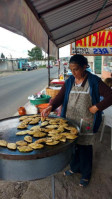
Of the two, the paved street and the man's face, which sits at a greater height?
the man's face

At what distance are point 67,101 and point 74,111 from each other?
6.4 inches

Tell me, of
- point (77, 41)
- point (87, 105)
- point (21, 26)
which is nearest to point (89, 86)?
point (87, 105)

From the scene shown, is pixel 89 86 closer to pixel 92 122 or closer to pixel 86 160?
pixel 92 122

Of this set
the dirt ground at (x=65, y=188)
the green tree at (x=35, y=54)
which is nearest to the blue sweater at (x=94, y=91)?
the dirt ground at (x=65, y=188)

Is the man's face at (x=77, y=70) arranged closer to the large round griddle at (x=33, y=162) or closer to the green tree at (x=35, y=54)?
the large round griddle at (x=33, y=162)

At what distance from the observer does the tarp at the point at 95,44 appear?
718cm

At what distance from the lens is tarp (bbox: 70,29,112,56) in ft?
23.6

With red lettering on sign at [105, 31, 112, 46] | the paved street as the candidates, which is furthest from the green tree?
red lettering on sign at [105, 31, 112, 46]

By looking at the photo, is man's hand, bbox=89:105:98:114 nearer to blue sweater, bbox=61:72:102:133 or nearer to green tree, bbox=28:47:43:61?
blue sweater, bbox=61:72:102:133

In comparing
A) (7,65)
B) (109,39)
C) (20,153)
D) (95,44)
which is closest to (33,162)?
(20,153)

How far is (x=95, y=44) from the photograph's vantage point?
7.36 m

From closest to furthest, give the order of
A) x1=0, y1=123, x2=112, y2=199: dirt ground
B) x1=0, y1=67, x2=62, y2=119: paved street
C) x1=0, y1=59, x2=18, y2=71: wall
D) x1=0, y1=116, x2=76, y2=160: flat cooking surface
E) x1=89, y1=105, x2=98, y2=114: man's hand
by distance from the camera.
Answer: x1=0, y1=116, x2=76, y2=160: flat cooking surface, x1=89, y1=105, x2=98, y2=114: man's hand, x1=0, y1=123, x2=112, y2=199: dirt ground, x1=0, y1=67, x2=62, y2=119: paved street, x1=0, y1=59, x2=18, y2=71: wall

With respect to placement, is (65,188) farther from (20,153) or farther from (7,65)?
(7,65)

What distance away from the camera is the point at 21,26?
1.40 m
